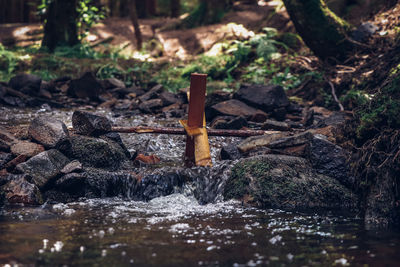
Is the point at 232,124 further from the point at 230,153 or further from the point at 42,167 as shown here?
the point at 42,167

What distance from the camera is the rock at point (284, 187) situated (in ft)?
18.2

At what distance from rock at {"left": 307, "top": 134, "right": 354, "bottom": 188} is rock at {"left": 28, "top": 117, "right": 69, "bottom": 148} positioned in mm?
3368

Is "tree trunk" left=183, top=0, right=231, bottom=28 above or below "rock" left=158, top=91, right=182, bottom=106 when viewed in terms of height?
above

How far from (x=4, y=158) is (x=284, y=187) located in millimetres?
3577

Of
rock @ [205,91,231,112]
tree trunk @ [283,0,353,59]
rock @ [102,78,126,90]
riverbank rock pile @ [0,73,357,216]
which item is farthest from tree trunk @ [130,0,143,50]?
riverbank rock pile @ [0,73,357,216]

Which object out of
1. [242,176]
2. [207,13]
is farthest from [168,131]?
[207,13]

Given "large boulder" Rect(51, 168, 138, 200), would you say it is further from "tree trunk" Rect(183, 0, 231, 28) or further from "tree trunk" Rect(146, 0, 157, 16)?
"tree trunk" Rect(146, 0, 157, 16)

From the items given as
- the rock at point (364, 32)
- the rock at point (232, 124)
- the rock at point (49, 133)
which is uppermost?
the rock at point (364, 32)

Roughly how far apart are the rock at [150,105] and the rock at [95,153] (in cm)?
386

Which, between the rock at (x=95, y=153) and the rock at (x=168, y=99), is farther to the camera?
the rock at (x=168, y=99)

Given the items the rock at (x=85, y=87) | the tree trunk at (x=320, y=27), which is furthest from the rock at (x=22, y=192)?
the tree trunk at (x=320, y=27)

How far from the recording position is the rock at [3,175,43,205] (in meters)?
5.25

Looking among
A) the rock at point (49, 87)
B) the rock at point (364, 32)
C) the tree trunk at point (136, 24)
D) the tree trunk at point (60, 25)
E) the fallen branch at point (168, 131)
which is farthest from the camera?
the tree trunk at point (136, 24)

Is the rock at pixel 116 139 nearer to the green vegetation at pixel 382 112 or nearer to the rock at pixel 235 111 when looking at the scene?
the rock at pixel 235 111
